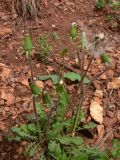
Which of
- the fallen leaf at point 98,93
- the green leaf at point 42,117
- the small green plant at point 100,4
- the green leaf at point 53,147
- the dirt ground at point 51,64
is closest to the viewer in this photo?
the green leaf at point 53,147

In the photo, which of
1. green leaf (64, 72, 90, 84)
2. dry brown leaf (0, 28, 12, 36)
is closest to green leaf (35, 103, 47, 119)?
green leaf (64, 72, 90, 84)

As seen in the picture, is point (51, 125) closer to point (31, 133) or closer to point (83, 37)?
point (31, 133)

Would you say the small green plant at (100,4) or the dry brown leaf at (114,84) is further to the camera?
the small green plant at (100,4)

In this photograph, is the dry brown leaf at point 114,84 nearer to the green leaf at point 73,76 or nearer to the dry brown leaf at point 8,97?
the green leaf at point 73,76

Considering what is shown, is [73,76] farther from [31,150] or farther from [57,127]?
[31,150]

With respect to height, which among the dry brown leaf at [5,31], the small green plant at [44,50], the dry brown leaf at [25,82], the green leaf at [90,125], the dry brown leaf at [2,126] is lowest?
the dry brown leaf at [2,126]

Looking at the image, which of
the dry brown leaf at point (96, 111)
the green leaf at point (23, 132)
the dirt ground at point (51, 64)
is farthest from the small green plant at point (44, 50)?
the green leaf at point (23, 132)

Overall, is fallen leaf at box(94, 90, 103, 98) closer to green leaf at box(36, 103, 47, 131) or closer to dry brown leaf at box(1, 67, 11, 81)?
green leaf at box(36, 103, 47, 131)
